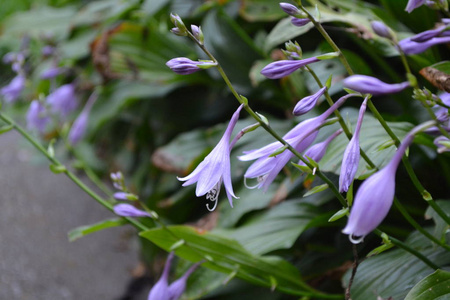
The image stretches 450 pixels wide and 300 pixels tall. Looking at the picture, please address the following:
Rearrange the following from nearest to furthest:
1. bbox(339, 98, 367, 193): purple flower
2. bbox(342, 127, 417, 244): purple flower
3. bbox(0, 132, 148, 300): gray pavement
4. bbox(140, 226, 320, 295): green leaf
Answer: bbox(342, 127, 417, 244): purple flower, bbox(339, 98, 367, 193): purple flower, bbox(140, 226, 320, 295): green leaf, bbox(0, 132, 148, 300): gray pavement

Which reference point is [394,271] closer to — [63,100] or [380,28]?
[380,28]

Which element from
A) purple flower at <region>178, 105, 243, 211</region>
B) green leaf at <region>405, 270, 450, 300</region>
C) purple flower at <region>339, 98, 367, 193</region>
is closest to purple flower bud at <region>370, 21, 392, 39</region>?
purple flower at <region>339, 98, 367, 193</region>

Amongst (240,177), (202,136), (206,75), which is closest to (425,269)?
(240,177)

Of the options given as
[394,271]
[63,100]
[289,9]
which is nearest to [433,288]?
[394,271]

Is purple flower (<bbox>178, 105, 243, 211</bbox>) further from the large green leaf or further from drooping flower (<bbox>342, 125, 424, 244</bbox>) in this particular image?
the large green leaf

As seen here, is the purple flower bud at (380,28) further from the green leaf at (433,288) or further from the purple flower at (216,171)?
the green leaf at (433,288)

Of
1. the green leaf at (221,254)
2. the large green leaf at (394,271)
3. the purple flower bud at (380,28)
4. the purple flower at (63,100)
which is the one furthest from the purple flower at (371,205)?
the purple flower at (63,100)

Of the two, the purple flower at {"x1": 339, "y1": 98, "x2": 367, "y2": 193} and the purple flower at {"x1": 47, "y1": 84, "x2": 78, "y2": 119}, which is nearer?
the purple flower at {"x1": 339, "y1": 98, "x2": 367, "y2": 193}

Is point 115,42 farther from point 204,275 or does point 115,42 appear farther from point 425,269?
point 425,269
